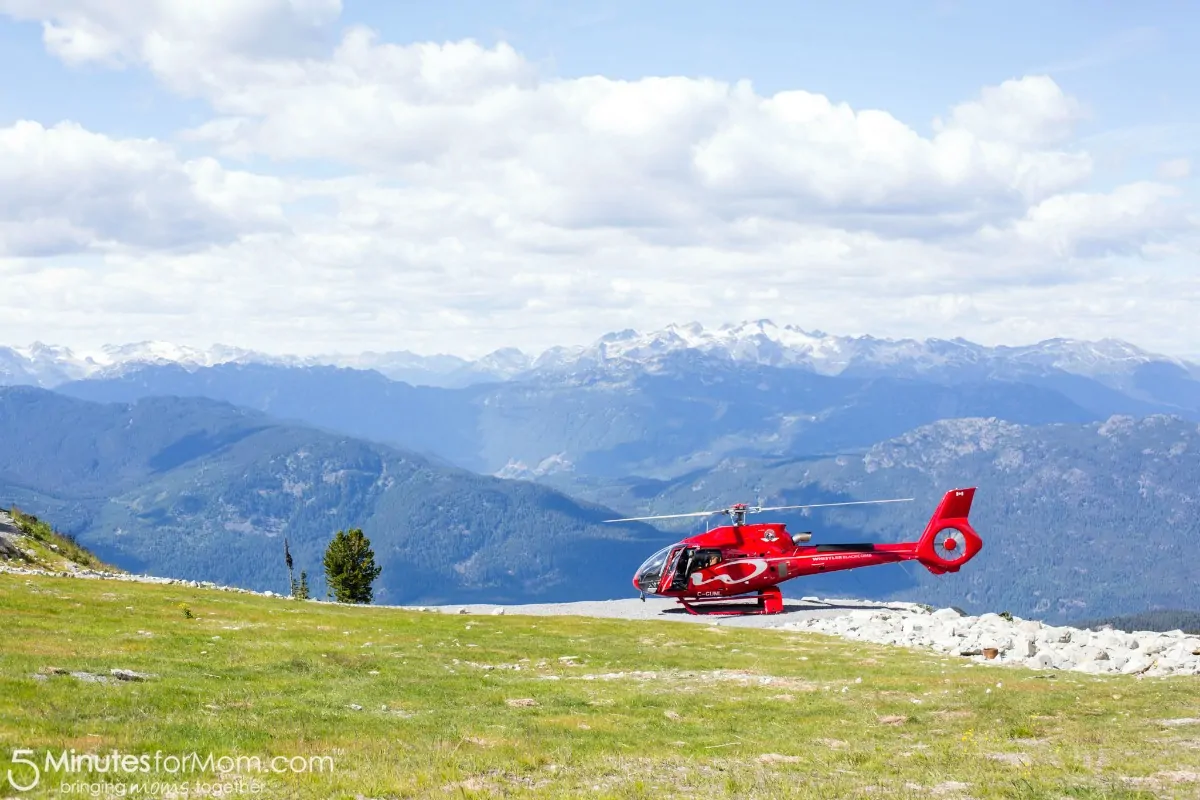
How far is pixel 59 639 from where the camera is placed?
3256 centimetres

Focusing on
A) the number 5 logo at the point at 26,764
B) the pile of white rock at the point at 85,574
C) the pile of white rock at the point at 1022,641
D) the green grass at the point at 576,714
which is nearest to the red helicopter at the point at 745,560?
the pile of white rock at the point at 1022,641

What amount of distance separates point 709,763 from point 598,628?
33.3m

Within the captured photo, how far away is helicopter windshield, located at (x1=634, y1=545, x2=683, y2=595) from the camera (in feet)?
186

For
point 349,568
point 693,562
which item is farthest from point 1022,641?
point 349,568

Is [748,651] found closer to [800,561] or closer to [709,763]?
[800,561]

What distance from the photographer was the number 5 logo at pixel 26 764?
15.5 meters

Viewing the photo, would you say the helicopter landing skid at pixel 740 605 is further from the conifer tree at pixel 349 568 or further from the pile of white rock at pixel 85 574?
the conifer tree at pixel 349 568

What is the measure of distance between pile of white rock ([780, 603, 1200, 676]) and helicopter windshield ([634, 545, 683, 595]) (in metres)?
7.33

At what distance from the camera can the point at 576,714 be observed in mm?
26297

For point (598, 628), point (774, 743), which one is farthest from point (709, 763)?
point (598, 628)

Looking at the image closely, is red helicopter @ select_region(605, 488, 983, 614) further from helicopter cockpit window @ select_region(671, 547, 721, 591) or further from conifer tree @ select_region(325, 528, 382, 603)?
conifer tree @ select_region(325, 528, 382, 603)
